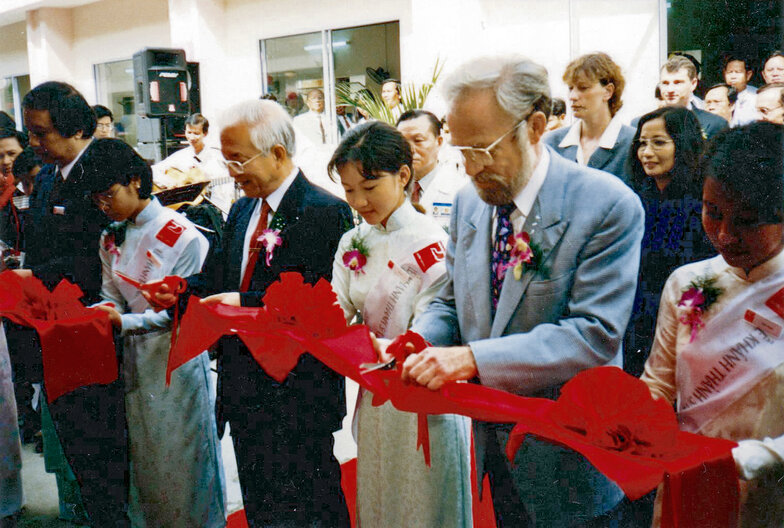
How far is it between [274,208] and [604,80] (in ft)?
4.18

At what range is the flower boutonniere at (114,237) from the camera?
2.37m

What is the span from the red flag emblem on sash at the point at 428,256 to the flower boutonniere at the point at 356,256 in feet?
0.49

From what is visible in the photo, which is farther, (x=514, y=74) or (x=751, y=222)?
(x=514, y=74)

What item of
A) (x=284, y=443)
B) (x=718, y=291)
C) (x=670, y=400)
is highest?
(x=718, y=291)

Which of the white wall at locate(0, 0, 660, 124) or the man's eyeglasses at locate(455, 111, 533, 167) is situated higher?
the white wall at locate(0, 0, 660, 124)

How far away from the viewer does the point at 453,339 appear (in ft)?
5.25

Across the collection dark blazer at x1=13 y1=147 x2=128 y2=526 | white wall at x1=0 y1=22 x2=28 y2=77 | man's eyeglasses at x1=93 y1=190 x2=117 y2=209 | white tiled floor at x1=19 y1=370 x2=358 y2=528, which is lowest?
white tiled floor at x1=19 y1=370 x2=358 y2=528

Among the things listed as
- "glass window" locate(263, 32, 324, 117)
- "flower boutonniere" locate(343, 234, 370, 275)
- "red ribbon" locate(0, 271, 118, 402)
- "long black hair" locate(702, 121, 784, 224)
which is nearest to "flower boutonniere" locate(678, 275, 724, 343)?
"long black hair" locate(702, 121, 784, 224)

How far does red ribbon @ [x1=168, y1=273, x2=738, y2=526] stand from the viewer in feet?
3.68

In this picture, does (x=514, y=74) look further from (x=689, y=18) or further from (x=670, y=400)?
(x=689, y=18)

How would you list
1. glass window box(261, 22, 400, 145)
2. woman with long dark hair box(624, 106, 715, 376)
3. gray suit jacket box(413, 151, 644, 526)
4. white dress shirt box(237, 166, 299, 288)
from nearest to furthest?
gray suit jacket box(413, 151, 644, 526)
woman with long dark hair box(624, 106, 715, 376)
white dress shirt box(237, 166, 299, 288)
glass window box(261, 22, 400, 145)

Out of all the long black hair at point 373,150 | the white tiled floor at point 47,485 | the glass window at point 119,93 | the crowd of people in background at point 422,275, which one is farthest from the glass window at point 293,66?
the white tiled floor at point 47,485

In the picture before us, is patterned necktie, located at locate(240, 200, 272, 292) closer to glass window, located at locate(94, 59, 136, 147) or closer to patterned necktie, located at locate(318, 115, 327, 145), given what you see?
patterned necktie, located at locate(318, 115, 327, 145)

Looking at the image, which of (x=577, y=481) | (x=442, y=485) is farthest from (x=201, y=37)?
(x=577, y=481)
